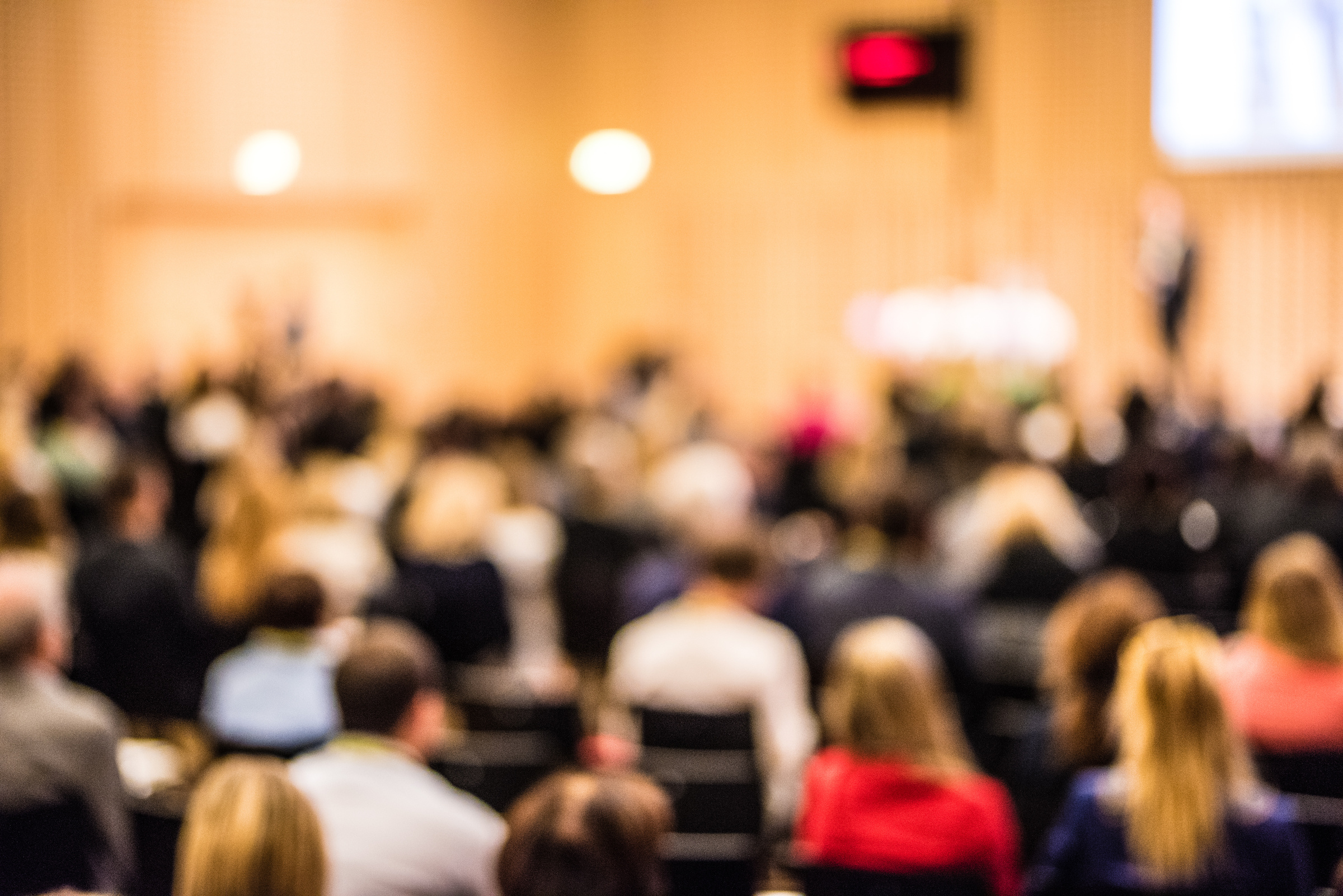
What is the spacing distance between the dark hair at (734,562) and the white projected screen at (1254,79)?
9692 mm

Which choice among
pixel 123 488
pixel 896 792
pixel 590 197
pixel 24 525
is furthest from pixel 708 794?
pixel 590 197

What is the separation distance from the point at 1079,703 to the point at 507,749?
1805 millimetres

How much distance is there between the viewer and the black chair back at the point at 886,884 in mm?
2869

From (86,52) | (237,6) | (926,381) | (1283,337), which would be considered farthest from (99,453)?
(1283,337)

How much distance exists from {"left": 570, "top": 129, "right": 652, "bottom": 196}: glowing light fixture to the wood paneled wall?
332mm

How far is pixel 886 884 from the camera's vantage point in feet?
9.48

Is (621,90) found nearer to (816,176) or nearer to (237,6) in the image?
(816,176)

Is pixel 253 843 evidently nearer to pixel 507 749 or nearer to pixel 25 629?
pixel 25 629

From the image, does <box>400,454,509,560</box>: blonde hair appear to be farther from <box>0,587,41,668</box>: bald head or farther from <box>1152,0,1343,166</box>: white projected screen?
<box>1152,0,1343,166</box>: white projected screen

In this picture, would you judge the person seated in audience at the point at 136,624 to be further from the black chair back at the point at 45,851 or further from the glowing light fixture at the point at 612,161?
the glowing light fixture at the point at 612,161

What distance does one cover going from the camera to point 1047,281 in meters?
14.7

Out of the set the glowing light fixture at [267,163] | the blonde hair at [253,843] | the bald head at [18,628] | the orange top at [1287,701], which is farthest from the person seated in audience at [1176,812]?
the glowing light fixture at [267,163]

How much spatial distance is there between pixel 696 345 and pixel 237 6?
5963mm

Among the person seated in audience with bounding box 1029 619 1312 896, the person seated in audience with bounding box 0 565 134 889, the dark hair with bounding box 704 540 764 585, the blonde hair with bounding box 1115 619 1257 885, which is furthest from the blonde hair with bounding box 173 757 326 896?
the dark hair with bounding box 704 540 764 585
